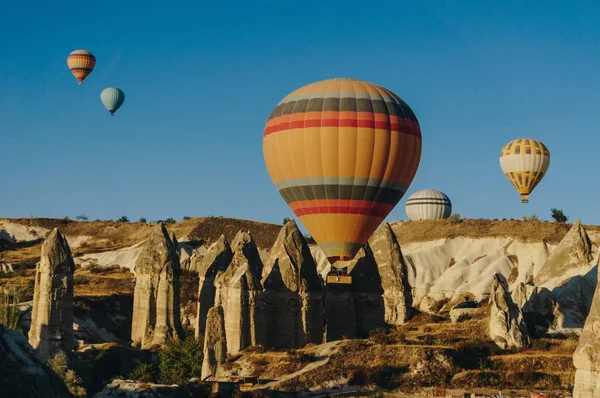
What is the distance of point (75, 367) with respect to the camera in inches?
2687

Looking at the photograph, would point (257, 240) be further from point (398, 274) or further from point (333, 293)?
point (333, 293)

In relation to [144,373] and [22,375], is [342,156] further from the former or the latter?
[22,375]

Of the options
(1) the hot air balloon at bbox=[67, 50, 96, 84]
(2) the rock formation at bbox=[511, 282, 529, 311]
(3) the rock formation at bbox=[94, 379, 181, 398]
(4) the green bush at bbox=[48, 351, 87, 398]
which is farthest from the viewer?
(1) the hot air balloon at bbox=[67, 50, 96, 84]

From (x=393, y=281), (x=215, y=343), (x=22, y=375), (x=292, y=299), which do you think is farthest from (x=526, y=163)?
(x=22, y=375)

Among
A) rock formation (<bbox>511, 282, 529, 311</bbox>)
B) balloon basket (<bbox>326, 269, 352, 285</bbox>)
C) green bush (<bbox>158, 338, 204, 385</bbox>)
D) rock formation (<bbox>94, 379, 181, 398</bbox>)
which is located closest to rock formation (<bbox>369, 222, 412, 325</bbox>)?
rock formation (<bbox>511, 282, 529, 311</bbox>)

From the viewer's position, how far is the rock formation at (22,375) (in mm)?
28516

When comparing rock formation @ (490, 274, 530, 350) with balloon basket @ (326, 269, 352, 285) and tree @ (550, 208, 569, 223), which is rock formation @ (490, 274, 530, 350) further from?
tree @ (550, 208, 569, 223)

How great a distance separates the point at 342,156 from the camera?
68.8m

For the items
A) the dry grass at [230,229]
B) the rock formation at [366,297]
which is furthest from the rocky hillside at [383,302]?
the dry grass at [230,229]

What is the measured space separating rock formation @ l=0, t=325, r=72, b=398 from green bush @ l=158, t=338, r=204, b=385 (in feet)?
112

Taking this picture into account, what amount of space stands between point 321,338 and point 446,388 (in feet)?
32.2

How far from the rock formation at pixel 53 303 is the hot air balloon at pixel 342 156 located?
42.4 feet

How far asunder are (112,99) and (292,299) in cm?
5419

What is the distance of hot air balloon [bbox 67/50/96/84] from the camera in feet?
374
